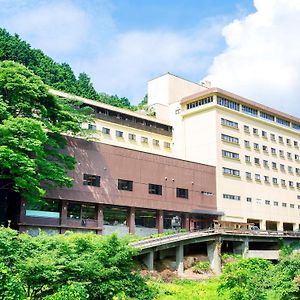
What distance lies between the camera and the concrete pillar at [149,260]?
128 feet

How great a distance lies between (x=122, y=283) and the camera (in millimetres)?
19547

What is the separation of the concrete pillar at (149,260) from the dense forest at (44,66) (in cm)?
3745

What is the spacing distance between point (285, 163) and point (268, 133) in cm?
551

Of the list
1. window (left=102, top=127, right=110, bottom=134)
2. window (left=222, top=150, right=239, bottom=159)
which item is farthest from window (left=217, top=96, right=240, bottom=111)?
window (left=102, top=127, right=110, bottom=134)

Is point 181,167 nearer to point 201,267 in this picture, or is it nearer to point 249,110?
point 201,267

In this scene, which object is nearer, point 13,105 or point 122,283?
point 122,283

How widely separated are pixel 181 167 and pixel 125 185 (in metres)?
8.09

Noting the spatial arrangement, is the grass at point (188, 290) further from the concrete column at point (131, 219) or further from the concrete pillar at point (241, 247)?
the concrete pillar at point (241, 247)

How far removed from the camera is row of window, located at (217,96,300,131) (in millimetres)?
57688

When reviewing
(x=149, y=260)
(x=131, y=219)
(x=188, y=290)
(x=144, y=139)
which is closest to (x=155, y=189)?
(x=131, y=219)

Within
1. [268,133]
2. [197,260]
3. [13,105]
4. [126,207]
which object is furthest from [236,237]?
[13,105]

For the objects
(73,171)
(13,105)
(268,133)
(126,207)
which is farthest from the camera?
(268,133)

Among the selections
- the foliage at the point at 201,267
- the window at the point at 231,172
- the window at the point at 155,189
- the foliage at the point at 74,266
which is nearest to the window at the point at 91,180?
the window at the point at 155,189

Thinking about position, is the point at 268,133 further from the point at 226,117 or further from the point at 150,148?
the point at 150,148
